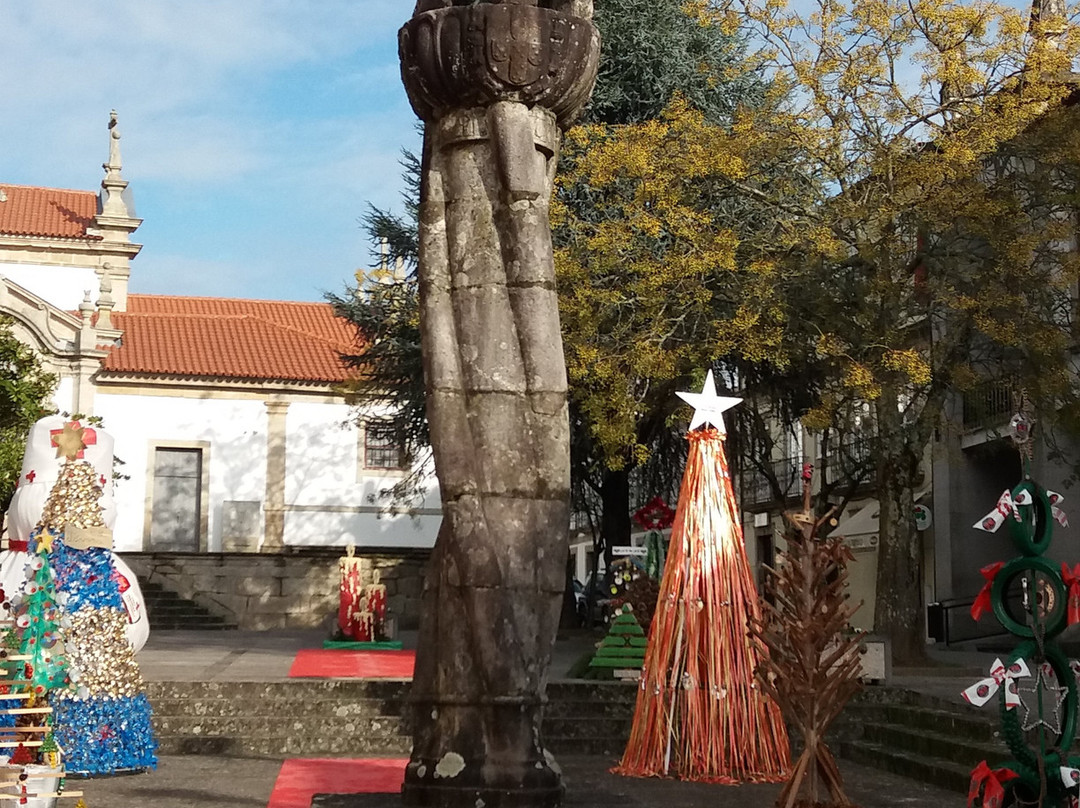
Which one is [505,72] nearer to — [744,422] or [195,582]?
[744,422]

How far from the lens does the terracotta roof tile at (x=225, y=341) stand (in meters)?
36.4

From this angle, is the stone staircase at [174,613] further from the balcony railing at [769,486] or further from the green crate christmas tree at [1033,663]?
the green crate christmas tree at [1033,663]

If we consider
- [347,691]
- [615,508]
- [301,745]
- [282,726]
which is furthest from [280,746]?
[615,508]

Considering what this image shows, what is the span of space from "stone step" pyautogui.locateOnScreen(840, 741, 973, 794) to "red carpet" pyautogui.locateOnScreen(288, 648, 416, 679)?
4.28 metres

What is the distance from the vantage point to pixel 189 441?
36.3 metres

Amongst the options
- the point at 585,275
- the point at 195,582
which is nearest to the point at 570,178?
the point at 585,275

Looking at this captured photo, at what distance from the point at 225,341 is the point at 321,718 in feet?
88.8

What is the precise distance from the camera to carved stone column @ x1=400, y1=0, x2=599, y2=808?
739 cm

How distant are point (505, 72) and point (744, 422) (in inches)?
633

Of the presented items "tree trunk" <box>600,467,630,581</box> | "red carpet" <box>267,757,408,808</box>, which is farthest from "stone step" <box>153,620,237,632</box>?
"red carpet" <box>267,757,408,808</box>

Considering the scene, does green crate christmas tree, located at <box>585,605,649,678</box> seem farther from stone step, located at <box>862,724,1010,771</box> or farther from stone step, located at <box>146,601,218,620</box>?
stone step, located at <box>146,601,218,620</box>

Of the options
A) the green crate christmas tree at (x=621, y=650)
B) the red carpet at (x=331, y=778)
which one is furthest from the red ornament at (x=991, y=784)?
the green crate christmas tree at (x=621, y=650)

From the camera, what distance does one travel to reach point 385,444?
126ft

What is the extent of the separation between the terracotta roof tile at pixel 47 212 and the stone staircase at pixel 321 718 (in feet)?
93.6
